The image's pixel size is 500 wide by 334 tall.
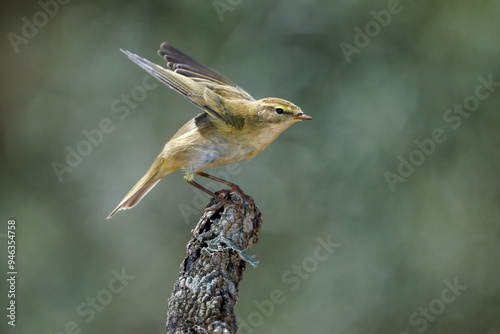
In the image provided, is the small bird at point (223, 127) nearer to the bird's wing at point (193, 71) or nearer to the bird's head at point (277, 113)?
the bird's head at point (277, 113)

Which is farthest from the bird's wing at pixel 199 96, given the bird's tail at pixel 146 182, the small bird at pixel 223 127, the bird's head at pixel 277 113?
the bird's tail at pixel 146 182

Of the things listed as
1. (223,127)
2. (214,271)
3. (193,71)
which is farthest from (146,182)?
(214,271)

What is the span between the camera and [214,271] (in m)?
3.33

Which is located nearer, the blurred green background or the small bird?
the small bird

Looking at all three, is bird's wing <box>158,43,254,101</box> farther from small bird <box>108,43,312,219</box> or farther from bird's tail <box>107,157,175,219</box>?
bird's tail <box>107,157,175,219</box>

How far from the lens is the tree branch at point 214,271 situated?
314cm

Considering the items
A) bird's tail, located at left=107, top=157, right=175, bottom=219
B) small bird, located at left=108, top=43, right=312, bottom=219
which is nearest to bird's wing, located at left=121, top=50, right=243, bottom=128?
small bird, located at left=108, top=43, right=312, bottom=219

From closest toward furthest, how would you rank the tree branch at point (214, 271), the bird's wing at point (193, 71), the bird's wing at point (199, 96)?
the tree branch at point (214, 271)
the bird's wing at point (199, 96)
the bird's wing at point (193, 71)

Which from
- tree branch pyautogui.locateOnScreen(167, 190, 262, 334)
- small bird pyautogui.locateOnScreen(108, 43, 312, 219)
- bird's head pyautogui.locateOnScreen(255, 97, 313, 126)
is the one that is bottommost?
tree branch pyautogui.locateOnScreen(167, 190, 262, 334)

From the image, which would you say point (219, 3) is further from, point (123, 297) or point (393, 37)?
point (123, 297)

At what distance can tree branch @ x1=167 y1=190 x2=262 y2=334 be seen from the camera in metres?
3.14

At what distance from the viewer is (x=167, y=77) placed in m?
4.17

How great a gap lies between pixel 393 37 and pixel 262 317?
3.40 m

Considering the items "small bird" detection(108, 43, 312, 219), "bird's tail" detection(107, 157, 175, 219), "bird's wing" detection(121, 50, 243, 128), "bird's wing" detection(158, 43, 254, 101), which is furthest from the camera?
"bird's wing" detection(158, 43, 254, 101)
